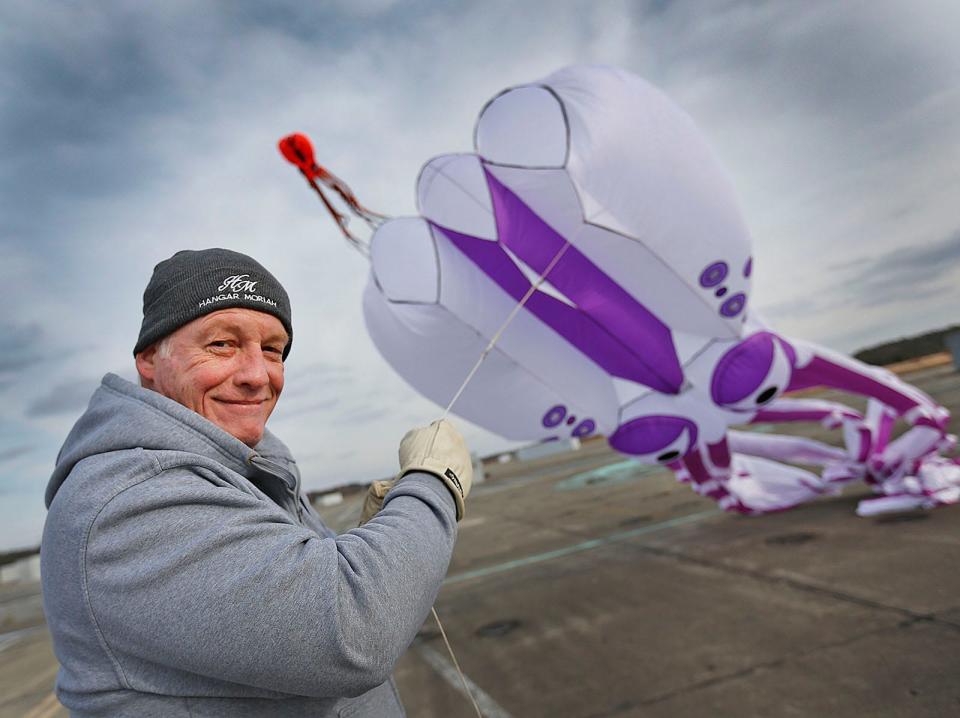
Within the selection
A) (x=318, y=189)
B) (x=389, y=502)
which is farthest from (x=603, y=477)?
(x=389, y=502)

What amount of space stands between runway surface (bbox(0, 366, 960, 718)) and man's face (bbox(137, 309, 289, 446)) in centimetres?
288

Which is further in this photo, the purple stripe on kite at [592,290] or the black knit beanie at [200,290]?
the purple stripe on kite at [592,290]

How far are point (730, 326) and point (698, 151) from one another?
134cm

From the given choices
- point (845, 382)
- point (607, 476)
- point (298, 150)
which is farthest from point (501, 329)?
point (607, 476)

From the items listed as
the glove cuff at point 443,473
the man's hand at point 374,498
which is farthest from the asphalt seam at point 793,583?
the glove cuff at point 443,473

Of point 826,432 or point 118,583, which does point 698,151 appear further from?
point 826,432

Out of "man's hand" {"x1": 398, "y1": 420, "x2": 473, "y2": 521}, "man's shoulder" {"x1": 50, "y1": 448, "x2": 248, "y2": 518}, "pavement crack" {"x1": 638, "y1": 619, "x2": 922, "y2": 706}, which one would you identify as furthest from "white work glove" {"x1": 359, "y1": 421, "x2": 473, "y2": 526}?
"pavement crack" {"x1": 638, "y1": 619, "x2": 922, "y2": 706}

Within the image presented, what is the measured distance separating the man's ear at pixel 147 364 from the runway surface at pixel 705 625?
301 centimetres

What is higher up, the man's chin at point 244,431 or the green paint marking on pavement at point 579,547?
the man's chin at point 244,431

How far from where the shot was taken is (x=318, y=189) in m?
4.02

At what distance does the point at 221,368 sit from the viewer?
3.95 feet

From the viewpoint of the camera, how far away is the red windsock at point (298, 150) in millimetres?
3832

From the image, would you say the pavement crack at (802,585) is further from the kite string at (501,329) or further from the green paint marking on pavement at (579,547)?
the kite string at (501,329)

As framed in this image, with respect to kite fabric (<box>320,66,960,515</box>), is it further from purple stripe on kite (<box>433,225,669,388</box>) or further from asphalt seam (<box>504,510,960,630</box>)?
asphalt seam (<box>504,510,960,630</box>)
